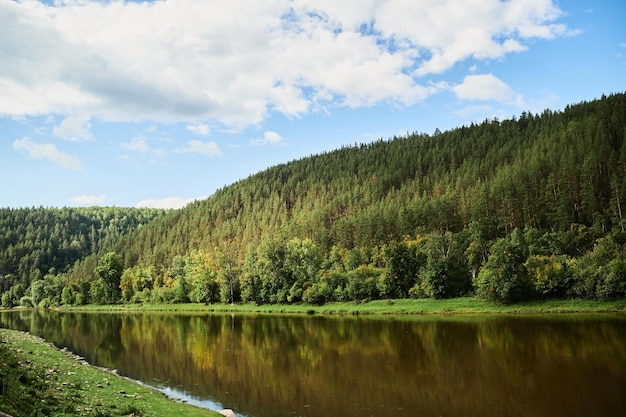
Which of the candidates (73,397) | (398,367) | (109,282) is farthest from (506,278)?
(109,282)

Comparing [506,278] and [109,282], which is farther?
[109,282]

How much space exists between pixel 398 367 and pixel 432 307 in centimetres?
5417

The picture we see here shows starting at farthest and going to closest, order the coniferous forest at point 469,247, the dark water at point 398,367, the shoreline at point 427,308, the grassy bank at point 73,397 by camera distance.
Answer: the coniferous forest at point 469,247
the shoreline at point 427,308
the dark water at point 398,367
the grassy bank at point 73,397

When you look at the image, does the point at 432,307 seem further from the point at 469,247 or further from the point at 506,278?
the point at 469,247

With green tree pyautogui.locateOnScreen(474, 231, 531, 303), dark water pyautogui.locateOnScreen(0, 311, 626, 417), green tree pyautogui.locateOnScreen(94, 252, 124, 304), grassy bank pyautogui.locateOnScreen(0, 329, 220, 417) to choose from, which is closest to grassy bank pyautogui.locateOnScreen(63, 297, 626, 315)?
green tree pyautogui.locateOnScreen(474, 231, 531, 303)

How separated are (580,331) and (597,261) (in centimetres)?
3235

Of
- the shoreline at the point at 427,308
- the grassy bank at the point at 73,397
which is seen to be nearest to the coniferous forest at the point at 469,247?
the shoreline at the point at 427,308

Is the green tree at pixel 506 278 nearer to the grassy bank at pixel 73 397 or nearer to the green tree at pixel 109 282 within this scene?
the grassy bank at pixel 73 397

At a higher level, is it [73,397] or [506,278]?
[506,278]

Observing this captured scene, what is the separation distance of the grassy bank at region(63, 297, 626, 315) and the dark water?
881 centimetres

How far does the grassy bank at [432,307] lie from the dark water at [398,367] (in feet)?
28.9

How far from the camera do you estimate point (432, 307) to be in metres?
89.0

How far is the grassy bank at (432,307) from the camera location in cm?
7262

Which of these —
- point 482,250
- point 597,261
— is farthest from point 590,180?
point 597,261
